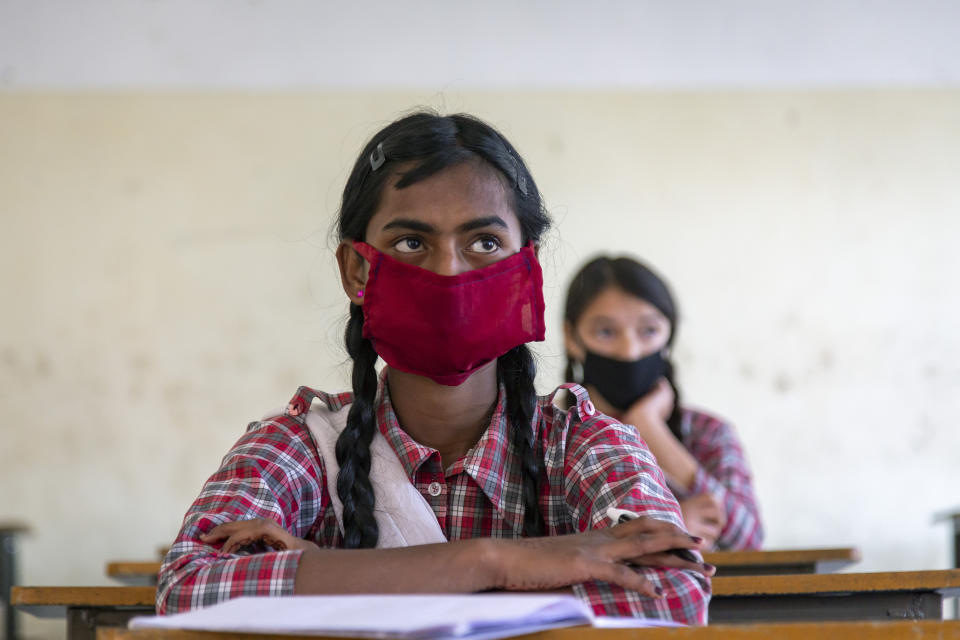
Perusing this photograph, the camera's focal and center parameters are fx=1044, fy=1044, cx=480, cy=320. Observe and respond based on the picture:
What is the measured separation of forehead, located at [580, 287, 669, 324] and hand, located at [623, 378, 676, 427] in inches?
7.6

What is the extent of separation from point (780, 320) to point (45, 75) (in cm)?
359

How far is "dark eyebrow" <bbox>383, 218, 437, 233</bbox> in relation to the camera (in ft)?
4.72

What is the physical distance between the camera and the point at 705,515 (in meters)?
2.86

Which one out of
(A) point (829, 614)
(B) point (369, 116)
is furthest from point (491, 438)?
(B) point (369, 116)

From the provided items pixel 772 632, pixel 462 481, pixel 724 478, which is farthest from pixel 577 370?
pixel 772 632

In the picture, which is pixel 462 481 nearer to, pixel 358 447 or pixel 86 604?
pixel 358 447

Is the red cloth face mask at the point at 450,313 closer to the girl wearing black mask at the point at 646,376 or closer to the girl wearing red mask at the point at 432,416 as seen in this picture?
the girl wearing red mask at the point at 432,416

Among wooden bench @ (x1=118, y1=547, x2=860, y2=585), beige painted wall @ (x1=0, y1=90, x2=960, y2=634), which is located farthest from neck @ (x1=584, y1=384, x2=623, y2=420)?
beige painted wall @ (x1=0, y1=90, x2=960, y2=634)

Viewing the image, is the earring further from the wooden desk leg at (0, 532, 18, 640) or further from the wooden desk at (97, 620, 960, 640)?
the wooden desk leg at (0, 532, 18, 640)

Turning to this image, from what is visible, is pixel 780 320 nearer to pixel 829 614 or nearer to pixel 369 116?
pixel 369 116

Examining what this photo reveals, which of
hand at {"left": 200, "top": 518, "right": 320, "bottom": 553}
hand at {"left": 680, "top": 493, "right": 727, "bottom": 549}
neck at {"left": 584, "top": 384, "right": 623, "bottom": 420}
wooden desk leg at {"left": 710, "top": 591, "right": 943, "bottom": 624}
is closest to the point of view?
hand at {"left": 200, "top": 518, "right": 320, "bottom": 553}

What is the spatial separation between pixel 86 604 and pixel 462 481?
0.62 metres

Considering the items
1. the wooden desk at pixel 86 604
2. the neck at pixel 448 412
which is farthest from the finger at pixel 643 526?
the wooden desk at pixel 86 604

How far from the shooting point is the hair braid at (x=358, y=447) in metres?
1.38
